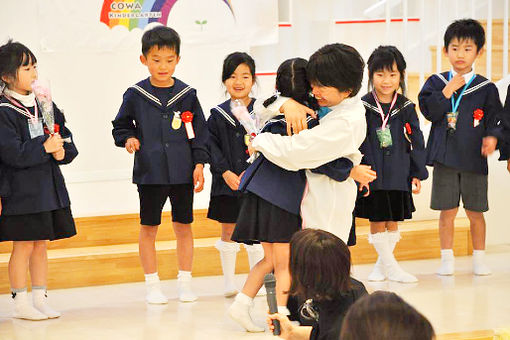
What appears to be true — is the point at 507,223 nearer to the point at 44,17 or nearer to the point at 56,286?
the point at 56,286

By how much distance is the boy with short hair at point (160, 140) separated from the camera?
4.43m

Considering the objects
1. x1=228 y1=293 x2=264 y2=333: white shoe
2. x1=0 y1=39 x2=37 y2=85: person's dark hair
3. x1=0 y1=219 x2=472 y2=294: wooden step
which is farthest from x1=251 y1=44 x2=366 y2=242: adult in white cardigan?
x1=0 y1=219 x2=472 y2=294: wooden step

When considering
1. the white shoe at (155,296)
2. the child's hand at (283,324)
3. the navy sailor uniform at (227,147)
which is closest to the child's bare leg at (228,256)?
the navy sailor uniform at (227,147)

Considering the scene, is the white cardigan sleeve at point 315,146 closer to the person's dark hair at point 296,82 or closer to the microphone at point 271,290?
the person's dark hair at point 296,82

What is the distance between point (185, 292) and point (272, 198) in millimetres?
1238

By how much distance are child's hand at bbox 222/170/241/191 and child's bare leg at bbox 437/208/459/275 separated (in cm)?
141

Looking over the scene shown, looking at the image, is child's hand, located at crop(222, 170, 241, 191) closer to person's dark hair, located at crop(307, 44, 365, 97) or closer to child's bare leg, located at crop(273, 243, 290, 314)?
child's bare leg, located at crop(273, 243, 290, 314)

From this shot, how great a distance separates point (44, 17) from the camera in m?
5.83

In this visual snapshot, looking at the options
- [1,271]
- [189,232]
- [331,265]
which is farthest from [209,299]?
[331,265]

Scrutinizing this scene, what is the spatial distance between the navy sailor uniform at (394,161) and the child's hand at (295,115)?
1268 mm

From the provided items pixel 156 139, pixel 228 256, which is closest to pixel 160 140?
pixel 156 139

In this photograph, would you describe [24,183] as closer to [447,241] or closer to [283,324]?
[283,324]

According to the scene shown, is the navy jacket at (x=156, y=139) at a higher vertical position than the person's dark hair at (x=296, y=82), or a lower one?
lower

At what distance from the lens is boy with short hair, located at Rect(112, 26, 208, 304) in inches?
175
